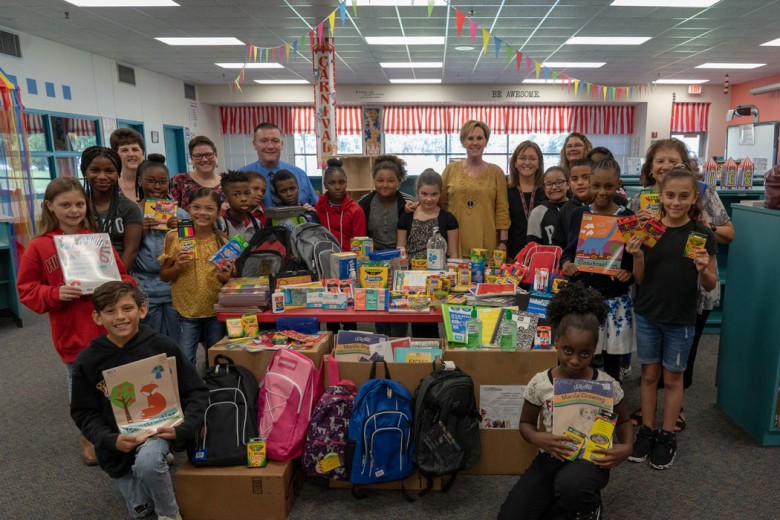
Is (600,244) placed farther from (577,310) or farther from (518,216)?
(518,216)

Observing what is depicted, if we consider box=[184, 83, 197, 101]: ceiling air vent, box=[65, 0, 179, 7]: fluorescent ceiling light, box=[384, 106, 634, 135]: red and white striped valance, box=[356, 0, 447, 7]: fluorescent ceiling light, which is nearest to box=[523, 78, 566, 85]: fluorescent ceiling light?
box=[384, 106, 634, 135]: red and white striped valance

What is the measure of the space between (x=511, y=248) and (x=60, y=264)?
2.93 m

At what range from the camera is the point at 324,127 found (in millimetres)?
6766

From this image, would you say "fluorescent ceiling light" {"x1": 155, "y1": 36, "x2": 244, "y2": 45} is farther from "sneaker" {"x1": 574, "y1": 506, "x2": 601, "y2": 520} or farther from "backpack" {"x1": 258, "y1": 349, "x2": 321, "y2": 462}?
"sneaker" {"x1": 574, "y1": 506, "x2": 601, "y2": 520}

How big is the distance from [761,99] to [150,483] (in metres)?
14.2

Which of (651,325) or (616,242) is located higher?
(616,242)

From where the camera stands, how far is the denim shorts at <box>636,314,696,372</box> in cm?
259

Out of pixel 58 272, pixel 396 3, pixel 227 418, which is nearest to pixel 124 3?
pixel 396 3

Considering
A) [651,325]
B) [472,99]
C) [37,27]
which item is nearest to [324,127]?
[37,27]

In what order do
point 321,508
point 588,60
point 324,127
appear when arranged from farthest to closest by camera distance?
point 588,60 → point 324,127 → point 321,508

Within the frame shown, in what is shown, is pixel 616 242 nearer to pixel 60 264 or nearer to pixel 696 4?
pixel 60 264

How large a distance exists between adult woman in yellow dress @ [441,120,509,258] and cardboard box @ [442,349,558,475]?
126 centimetres

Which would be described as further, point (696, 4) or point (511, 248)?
point (696, 4)

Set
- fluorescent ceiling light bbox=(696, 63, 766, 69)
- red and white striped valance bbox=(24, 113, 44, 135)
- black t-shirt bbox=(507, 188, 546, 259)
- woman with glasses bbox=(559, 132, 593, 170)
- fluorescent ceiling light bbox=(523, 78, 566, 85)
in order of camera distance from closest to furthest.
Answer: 1. black t-shirt bbox=(507, 188, 546, 259)
2. woman with glasses bbox=(559, 132, 593, 170)
3. red and white striped valance bbox=(24, 113, 44, 135)
4. fluorescent ceiling light bbox=(696, 63, 766, 69)
5. fluorescent ceiling light bbox=(523, 78, 566, 85)
